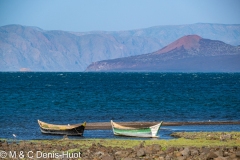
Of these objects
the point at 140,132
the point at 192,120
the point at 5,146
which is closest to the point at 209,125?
the point at 192,120

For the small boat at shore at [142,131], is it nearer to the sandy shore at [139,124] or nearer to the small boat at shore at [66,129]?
the small boat at shore at [66,129]

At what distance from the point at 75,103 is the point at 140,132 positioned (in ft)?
110

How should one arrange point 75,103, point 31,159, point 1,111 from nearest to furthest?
point 31,159 < point 1,111 < point 75,103

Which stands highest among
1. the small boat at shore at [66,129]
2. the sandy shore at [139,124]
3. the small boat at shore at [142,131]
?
the sandy shore at [139,124]

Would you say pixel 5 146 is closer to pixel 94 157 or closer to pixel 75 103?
pixel 94 157

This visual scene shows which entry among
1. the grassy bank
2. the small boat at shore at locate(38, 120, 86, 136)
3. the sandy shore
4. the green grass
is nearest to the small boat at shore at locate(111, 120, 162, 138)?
the grassy bank

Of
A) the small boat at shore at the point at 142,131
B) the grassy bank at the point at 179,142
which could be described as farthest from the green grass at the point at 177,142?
the small boat at shore at the point at 142,131

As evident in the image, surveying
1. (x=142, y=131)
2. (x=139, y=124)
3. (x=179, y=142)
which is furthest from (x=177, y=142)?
(x=139, y=124)

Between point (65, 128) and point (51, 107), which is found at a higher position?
point (51, 107)

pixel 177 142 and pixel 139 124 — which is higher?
pixel 139 124

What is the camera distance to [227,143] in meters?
29.2

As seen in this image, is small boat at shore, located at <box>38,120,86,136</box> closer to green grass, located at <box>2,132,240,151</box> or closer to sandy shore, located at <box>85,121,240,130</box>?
green grass, located at <box>2,132,240,151</box>

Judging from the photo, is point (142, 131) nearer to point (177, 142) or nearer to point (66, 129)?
point (177, 142)

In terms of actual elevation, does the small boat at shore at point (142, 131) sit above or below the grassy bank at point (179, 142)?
above
